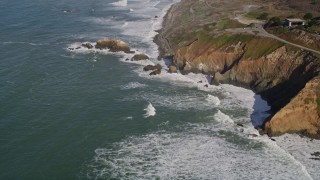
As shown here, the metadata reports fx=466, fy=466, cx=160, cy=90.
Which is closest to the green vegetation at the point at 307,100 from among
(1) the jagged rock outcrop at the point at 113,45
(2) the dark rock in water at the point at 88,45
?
(1) the jagged rock outcrop at the point at 113,45

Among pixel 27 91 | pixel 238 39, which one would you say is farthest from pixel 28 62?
pixel 238 39

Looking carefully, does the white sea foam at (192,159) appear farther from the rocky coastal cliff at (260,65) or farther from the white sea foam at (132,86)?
the white sea foam at (132,86)

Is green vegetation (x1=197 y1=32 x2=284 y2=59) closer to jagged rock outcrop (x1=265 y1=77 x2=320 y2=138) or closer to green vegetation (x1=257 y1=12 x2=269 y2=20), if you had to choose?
green vegetation (x1=257 y1=12 x2=269 y2=20)

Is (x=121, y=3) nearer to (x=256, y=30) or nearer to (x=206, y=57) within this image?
(x=206, y=57)

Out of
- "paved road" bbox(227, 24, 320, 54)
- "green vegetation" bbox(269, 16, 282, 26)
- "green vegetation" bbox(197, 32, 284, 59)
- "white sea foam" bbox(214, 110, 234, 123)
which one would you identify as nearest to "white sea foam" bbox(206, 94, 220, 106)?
"white sea foam" bbox(214, 110, 234, 123)

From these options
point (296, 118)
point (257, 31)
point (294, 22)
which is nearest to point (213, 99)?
point (296, 118)

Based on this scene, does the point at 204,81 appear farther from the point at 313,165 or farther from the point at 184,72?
the point at 313,165
